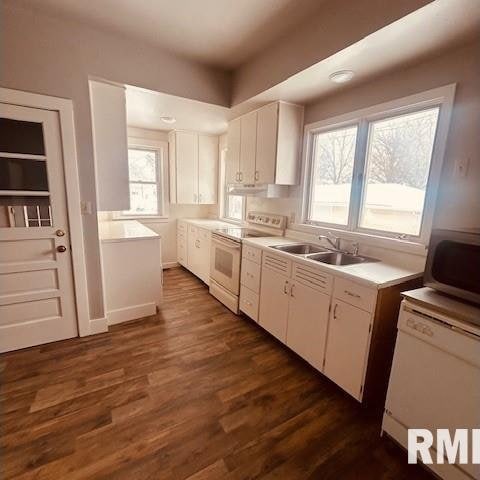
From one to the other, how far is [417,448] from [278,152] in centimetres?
252

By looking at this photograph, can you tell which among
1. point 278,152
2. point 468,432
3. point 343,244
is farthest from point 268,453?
point 278,152

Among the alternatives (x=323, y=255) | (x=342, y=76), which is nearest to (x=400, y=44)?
(x=342, y=76)

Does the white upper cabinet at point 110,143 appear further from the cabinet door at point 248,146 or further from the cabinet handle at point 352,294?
the cabinet handle at point 352,294

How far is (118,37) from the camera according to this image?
2281 millimetres

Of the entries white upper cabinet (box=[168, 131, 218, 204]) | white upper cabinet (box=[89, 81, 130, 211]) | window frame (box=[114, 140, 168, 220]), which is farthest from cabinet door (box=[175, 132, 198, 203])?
white upper cabinet (box=[89, 81, 130, 211])

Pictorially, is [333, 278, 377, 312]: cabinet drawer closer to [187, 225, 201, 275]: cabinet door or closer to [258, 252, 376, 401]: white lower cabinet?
[258, 252, 376, 401]: white lower cabinet

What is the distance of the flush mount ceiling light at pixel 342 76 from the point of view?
200 cm

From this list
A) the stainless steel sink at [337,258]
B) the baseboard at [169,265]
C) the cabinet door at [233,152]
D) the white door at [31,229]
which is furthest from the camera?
the baseboard at [169,265]

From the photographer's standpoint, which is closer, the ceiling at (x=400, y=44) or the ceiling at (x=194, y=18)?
the ceiling at (x=400, y=44)

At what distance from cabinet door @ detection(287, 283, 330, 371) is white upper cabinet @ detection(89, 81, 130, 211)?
197cm

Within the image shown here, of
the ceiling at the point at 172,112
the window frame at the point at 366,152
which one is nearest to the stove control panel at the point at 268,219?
the window frame at the point at 366,152

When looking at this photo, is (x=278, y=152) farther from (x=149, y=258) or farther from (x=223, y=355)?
(x=223, y=355)

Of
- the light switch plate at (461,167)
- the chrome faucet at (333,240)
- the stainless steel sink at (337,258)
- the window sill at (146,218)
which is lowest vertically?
the stainless steel sink at (337,258)

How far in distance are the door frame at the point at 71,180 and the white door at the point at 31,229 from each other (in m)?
0.04
